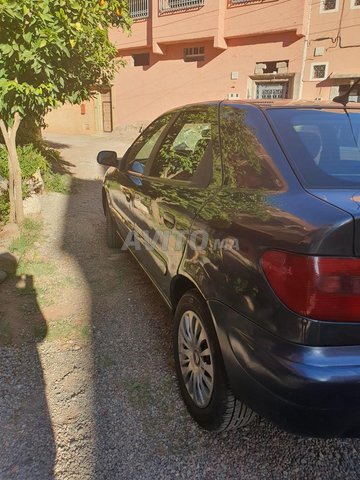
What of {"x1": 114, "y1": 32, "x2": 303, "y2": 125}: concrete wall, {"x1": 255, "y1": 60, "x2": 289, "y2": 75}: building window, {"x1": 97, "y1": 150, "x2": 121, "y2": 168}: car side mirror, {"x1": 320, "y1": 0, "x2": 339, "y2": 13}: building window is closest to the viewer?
{"x1": 97, "y1": 150, "x2": 121, "y2": 168}: car side mirror

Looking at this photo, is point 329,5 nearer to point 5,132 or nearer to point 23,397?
point 5,132

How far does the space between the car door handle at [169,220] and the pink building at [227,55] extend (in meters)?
12.2

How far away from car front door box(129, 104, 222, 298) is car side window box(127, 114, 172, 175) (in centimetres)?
13

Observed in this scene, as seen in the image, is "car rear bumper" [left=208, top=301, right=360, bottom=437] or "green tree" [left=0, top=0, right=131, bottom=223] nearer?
"car rear bumper" [left=208, top=301, right=360, bottom=437]

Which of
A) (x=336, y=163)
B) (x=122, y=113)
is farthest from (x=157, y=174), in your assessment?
(x=122, y=113)

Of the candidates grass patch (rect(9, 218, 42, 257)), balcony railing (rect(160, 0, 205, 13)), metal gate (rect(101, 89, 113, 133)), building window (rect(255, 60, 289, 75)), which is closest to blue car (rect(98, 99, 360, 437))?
grass patch (rect(9, 218, 42, 257))

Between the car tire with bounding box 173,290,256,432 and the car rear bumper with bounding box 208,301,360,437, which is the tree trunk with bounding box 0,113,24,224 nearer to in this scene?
the car tire with bounding box 173,290,256,432

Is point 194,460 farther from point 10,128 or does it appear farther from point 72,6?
point 10,128

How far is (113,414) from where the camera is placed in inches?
85.7

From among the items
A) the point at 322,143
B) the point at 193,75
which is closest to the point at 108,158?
the point at 322,143

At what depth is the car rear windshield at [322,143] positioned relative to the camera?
1687 millimetres

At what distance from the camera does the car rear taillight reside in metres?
1.34

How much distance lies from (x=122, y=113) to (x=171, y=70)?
3440 millimetres

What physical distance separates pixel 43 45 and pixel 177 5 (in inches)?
592
